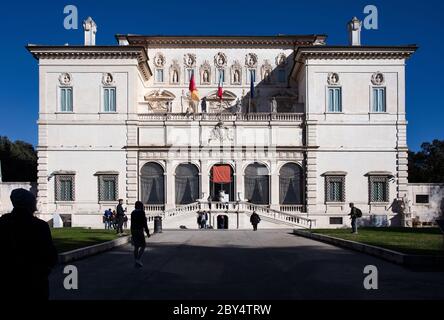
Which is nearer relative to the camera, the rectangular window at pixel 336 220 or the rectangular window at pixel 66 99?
the rectangular window at pixel 336 220

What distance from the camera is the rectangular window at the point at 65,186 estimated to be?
5350cm

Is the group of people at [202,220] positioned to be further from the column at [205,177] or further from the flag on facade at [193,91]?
the flag on facade at [193,91]

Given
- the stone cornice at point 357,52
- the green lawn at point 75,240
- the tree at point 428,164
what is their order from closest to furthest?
the green lawn at point 75,240 < the stone cornice at point 357,52 < the tree at point 428,164

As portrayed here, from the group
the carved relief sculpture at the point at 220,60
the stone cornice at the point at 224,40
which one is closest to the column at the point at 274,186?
the carved relief sculpture at the point at 220,60

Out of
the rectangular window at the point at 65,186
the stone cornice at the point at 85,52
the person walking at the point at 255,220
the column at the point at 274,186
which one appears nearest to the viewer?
the person walking at the point at 255,220

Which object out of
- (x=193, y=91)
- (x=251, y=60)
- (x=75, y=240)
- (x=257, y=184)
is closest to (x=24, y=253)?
(x=75, y=240)

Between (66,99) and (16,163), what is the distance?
30.9 m

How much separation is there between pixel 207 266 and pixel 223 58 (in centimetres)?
4639

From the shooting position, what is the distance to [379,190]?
2117 inches

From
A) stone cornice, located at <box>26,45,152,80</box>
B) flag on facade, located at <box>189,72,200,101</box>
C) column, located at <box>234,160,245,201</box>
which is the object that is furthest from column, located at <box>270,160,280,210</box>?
stone cornice, located at <box>26,45,152,80</box>

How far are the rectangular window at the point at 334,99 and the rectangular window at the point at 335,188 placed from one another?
20.3 ft

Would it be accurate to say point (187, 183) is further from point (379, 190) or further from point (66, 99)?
point (379, 190)
